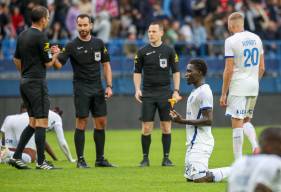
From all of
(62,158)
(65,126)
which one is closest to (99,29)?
(65,126)

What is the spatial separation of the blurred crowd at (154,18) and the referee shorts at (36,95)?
11.7m

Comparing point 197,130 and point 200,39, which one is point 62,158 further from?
point 200,39

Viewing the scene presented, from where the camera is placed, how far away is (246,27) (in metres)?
28.2

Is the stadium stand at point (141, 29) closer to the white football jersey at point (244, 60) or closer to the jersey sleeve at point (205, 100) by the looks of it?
the white football jersey at point (244, 60)

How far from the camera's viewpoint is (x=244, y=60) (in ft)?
46.2

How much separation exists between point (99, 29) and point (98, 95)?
40.4 feet

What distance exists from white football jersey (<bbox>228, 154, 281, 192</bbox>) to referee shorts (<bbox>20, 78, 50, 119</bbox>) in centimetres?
709

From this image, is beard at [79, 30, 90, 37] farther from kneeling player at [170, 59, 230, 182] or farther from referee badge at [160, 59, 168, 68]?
kneeling player at [170, 59, 230, 182]

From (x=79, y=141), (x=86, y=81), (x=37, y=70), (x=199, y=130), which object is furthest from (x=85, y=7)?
(x=199, y=130)

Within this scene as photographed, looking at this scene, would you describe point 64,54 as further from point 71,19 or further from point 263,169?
point 71,19

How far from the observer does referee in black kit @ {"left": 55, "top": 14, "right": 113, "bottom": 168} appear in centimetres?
1455

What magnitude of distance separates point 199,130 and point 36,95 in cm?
295

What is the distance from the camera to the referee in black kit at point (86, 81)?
14.5 meters

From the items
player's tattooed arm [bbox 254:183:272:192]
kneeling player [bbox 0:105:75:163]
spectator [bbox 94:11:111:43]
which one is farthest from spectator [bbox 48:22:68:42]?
player's tattooed arm [bbox 254:183:272:192]
